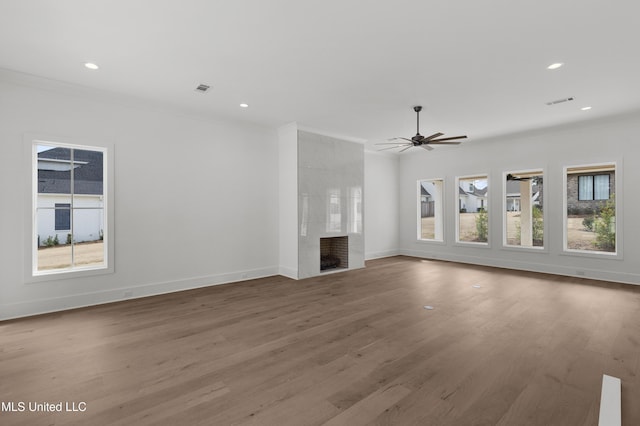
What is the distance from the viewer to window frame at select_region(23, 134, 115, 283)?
3824 mm

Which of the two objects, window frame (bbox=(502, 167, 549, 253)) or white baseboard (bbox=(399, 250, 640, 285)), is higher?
window frame (bbox=(502, 167, 549, 253))

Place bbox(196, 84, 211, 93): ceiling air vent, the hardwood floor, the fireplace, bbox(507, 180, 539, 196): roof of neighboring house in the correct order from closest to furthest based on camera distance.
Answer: the hardwood floor < bbox(196, 84, 211, 93): ceiling air vent < the fireplace < bbox(507, 180, 539, 196): roof of neighboring house

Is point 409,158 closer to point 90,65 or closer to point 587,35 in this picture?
point 587,35

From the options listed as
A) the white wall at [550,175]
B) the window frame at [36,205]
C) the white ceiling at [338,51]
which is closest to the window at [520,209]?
the white wall at [550,175]

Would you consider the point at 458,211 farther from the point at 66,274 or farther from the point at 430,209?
the point at 66,274

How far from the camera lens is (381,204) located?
8.61 metres

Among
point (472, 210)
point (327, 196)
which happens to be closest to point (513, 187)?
point (472, 210)

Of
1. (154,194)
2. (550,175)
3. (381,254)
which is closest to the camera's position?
(154,194)

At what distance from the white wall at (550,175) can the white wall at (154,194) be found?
466cm

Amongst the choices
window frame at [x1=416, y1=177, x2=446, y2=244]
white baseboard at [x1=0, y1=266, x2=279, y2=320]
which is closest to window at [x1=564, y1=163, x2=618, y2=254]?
window frame at [x1=416, y1=177, x2=446, y2=244]

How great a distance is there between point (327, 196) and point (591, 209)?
17.7 ft

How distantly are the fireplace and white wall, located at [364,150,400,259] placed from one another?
1.42 m

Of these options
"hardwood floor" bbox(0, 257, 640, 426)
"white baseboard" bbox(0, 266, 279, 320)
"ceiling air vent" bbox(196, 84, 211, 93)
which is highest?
"ceiling air vent" bbox(196, 84, 211, 93)

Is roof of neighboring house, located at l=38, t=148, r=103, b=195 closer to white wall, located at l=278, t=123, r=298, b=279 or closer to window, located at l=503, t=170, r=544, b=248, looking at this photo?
white wall, located at l=278, t=123, r=298, b=279
